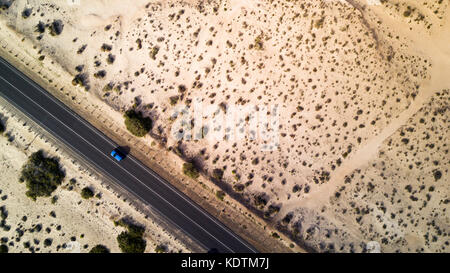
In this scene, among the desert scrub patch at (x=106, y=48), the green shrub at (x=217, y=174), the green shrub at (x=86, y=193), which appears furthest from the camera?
the desert scrub patch at (x=106, y=48)

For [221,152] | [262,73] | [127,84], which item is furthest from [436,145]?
[127,84]

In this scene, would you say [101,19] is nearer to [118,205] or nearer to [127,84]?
[127,84]

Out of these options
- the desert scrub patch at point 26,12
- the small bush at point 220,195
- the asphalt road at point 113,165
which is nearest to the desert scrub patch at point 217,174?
the small bush at point 220,195

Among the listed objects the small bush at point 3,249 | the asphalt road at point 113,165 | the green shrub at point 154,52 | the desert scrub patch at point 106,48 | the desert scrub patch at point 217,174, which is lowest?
the small bush at point 3,249

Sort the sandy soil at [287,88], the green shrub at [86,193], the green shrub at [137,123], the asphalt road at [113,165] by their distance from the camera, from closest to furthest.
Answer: the sandy soil at [287,88] < the green shrub at [137,123] < the green shrub at [86,193] < the asphalt road at [113,165]

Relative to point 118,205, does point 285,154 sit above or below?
above

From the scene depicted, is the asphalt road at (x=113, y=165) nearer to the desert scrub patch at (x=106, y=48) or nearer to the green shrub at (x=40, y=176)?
the green shrub at (x=40, y=176)

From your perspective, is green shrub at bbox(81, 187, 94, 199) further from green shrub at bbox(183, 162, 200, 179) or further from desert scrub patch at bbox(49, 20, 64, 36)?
desert scrub patch at bbox(49, 20, 64, 36)
